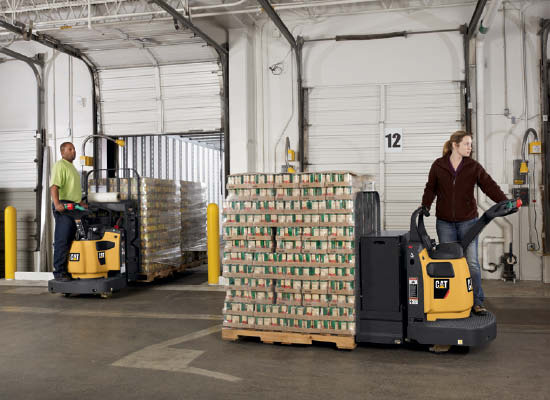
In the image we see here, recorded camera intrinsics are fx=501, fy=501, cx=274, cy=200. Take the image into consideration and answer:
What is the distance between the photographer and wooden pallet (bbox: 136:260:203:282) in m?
9.28

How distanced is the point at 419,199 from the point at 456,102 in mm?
1994

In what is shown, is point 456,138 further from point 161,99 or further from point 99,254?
point 161,99

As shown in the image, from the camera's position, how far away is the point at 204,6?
9.05 meters

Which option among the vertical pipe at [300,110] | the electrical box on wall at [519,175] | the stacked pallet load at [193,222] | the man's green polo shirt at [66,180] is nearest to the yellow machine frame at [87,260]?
the man's green polo shirt at [66,180]

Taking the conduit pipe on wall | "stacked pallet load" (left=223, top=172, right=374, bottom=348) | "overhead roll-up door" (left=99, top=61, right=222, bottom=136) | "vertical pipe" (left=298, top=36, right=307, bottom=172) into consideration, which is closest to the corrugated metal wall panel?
"overhead roll-up door" (left=99, top=61, right=222, bottom=136)

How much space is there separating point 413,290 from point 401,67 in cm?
614

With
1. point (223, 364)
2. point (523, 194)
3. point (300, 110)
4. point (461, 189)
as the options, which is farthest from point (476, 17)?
point (223, 364)

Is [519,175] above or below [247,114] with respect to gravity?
below

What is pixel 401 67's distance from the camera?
9.86 m

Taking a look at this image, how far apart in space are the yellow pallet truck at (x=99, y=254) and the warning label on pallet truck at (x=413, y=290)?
16.8ft

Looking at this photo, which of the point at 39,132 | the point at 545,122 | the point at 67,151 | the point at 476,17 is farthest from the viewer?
the point at 39,132

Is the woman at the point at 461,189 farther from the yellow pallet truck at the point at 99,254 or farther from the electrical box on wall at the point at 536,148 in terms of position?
the yellow pallet truck at the point at 99,254

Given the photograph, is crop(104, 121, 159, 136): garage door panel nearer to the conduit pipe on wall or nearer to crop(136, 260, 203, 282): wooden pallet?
crop(136, 260, 203, 282): wooden pallet

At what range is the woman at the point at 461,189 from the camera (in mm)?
5426
